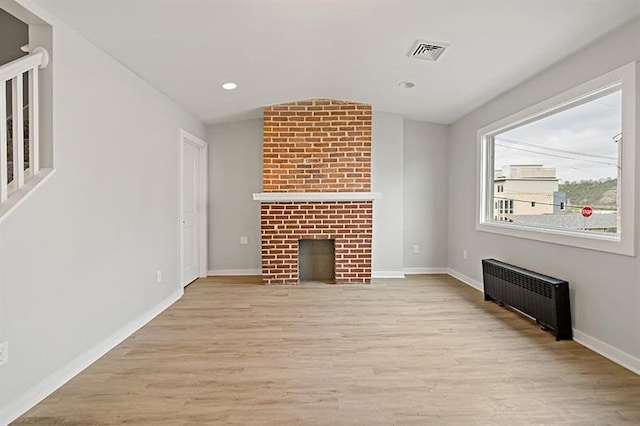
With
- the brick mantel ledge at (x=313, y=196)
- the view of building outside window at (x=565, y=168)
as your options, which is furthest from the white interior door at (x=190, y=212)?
the view of building outside window at (x=565, y=168)

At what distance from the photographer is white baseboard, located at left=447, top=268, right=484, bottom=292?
4.95 m

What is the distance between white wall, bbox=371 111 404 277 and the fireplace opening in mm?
683

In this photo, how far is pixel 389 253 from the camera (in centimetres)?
578

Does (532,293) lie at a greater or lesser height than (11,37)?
lesser

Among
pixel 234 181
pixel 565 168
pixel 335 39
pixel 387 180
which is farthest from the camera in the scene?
pixel 234 181

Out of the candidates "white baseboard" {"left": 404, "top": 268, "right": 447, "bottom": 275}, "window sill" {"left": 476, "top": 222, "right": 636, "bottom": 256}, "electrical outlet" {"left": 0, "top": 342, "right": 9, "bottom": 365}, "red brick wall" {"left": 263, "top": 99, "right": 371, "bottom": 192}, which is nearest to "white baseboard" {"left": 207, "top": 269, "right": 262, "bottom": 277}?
"red brick wall" {"left": 263, "top": 99, "right": 371, "bottom": 192}

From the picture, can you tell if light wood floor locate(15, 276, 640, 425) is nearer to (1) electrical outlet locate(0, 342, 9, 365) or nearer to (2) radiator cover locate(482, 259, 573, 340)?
(2) radiator cover locate(482, 259, 573, 340)

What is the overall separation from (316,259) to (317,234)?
48 cm

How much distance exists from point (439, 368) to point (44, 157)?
2935 mm

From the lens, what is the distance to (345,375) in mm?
2490

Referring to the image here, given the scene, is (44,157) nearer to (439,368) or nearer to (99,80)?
(99,80)

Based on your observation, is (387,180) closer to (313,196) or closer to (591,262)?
(313,196)

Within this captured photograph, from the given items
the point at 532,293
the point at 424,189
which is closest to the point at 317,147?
the point at 424,189

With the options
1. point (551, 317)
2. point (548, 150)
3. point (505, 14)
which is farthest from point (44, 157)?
point (548, 150)
